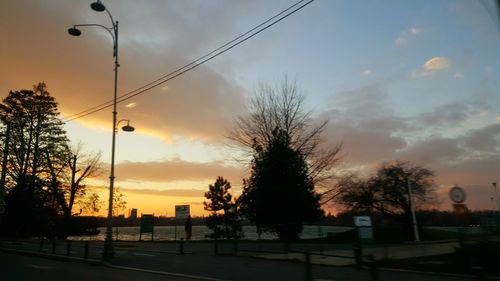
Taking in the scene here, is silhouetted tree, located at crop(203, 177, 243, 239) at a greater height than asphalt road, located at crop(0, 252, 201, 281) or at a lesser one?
greater

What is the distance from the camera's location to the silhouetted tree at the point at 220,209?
39.2 metres

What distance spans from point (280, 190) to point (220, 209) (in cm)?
777

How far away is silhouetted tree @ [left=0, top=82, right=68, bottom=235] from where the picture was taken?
47312 millimetres

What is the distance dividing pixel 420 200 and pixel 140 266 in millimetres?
36667

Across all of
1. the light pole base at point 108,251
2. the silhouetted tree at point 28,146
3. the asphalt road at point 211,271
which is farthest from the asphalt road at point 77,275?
the silhouetted tree at point 28,146

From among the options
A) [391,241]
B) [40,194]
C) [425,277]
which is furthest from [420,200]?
[40,194]

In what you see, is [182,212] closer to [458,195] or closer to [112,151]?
[112,151]

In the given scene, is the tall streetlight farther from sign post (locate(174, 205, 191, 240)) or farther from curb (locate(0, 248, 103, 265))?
sign post (locate(174, 205, 191, 240))

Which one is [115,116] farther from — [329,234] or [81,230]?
[81,230]

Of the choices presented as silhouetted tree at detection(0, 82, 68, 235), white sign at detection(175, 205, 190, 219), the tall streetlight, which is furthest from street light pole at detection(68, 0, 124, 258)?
silhouetted tree at detection(0, 82, 68, 235)

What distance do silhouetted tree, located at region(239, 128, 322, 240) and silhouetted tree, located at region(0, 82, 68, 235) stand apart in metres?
24.3

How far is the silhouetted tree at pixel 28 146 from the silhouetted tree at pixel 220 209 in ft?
65.0

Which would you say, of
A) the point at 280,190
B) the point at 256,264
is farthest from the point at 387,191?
the point at 256,264

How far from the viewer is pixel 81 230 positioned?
220 feet
